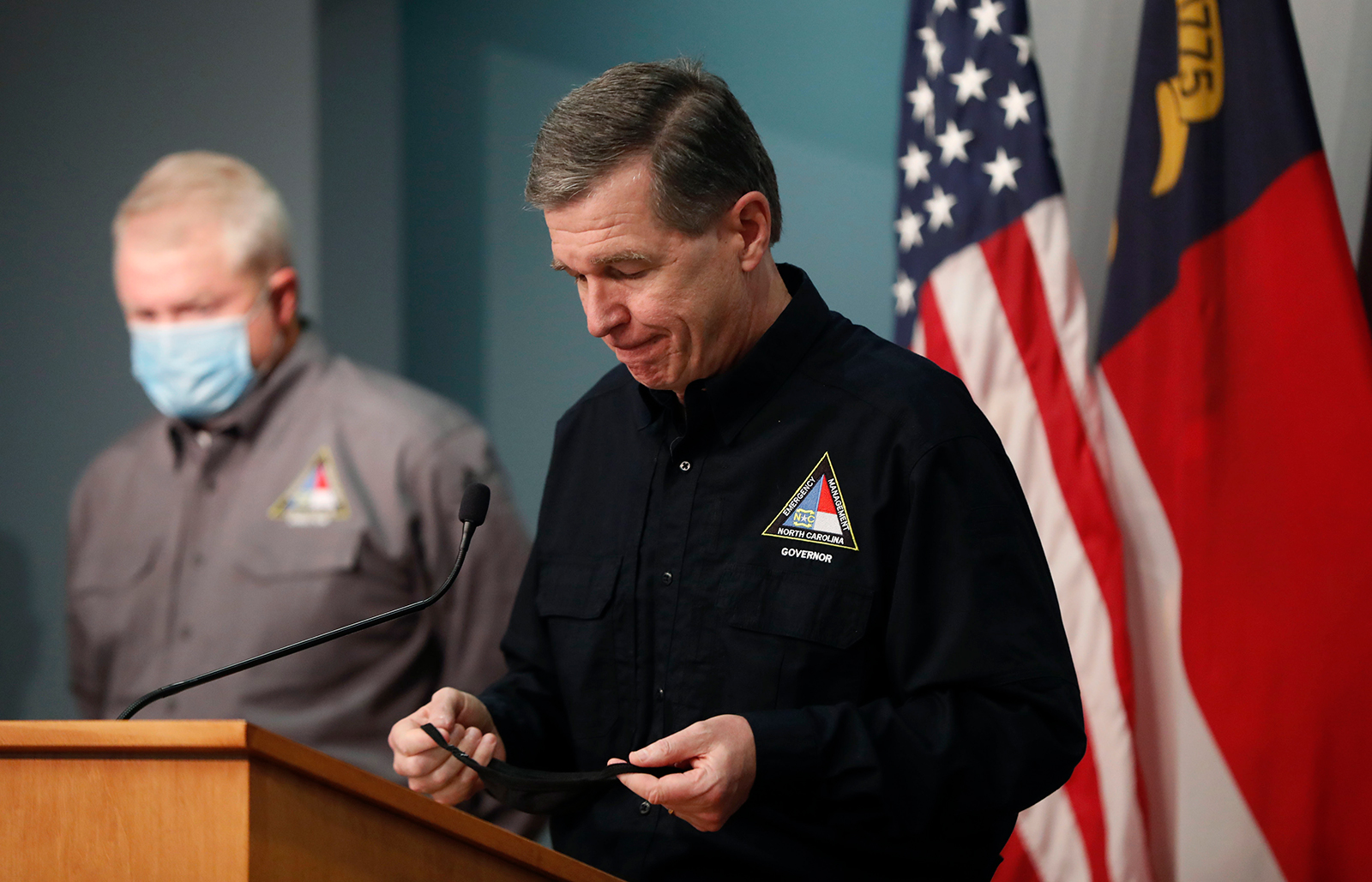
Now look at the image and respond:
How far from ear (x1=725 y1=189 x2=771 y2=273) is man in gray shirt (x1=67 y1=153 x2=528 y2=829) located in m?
1.21

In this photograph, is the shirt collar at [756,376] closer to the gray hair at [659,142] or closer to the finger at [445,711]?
the gray hair at [659,142]

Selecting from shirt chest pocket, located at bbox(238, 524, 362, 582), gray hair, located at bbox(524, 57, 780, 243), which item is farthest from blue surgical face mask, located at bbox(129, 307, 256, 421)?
gray hair, located at bbox(524, 57, 780, 243)

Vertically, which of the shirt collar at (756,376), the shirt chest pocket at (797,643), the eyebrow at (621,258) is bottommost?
the shirt chest pocket at (797,643)

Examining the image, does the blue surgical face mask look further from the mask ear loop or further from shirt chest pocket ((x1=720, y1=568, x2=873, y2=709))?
shirt chest pocket ((x1=720, y1=568, x2=873, y2=709))

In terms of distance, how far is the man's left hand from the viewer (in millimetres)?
1042

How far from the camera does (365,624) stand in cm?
116

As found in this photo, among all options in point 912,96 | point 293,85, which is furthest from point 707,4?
point 293,85

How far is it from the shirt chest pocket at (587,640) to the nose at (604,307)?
0.93 ft

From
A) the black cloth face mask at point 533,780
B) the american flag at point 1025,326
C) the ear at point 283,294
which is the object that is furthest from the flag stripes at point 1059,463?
the ear at point 283,294

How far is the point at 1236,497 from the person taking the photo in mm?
2025

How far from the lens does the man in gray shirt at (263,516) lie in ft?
7.84

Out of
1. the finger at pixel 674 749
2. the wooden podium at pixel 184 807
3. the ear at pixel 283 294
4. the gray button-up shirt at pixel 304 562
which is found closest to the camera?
the wooden podium at pixel 184 807

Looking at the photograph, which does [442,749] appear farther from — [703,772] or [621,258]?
[621,258]

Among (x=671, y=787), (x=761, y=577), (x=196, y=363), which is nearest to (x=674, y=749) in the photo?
(x=671, y=787)
